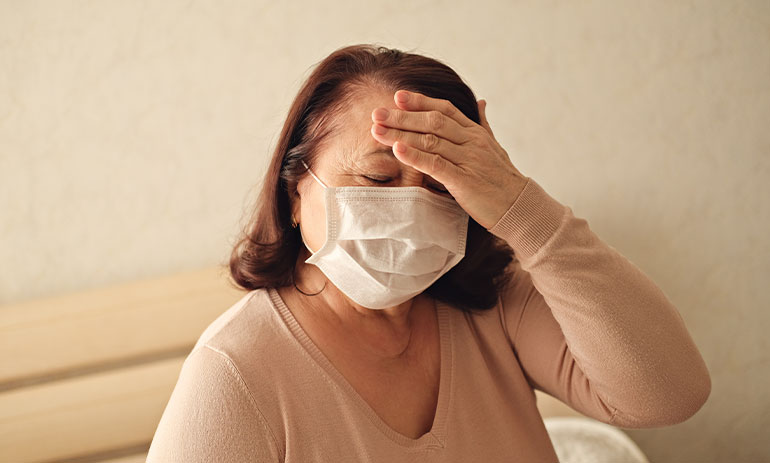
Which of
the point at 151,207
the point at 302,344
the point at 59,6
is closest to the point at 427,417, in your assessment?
the point at 302,344

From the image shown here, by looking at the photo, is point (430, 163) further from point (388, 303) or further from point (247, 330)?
point (247, 330)

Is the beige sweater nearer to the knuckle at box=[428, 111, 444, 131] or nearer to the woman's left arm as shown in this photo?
the woman's left arm

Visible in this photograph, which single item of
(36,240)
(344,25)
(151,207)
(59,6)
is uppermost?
(344,25)

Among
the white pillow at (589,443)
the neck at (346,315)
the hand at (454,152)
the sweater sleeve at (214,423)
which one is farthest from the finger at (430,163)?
the white pillow at (589,443)

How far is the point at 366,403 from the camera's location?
3.32 ft

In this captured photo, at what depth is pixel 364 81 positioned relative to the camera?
1.00m

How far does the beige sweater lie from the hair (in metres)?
0.07

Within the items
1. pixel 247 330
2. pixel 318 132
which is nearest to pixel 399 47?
pixel 318 132

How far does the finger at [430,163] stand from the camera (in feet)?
2.89

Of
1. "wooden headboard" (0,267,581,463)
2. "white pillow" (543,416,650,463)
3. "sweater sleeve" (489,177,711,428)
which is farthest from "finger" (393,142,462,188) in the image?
"white pillow" (543,416,650,463)

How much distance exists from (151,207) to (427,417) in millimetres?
1115

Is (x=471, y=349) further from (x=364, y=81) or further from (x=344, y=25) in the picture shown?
(x=344, y=25)

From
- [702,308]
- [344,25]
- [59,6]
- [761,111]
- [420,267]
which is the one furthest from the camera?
[702,308]

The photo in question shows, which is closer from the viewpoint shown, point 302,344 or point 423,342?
point 302,344
